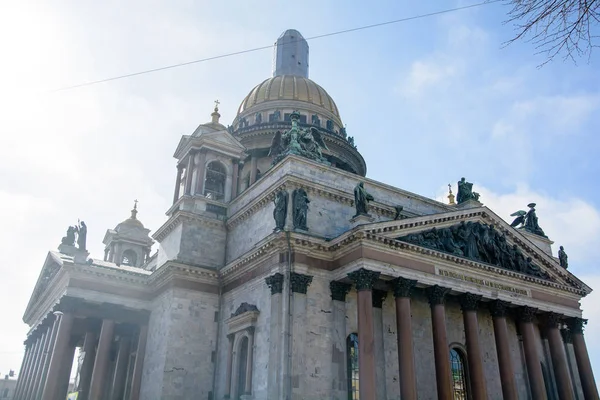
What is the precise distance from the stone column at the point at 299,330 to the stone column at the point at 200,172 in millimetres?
10754

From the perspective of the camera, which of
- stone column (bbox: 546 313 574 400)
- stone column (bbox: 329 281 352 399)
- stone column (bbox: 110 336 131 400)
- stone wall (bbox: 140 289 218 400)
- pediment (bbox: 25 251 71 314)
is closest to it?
stone column (bbox: 329 281 352 399)

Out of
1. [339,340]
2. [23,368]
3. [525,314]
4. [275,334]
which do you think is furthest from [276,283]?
[23,368]

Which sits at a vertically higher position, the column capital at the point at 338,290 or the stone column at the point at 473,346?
Result: the column capital at the point at 338,290

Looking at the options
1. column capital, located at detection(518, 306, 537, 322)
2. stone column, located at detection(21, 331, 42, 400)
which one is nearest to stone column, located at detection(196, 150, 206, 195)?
stone column, located at detection(21, 331, 42, 400)

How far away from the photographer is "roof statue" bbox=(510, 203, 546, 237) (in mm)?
33906

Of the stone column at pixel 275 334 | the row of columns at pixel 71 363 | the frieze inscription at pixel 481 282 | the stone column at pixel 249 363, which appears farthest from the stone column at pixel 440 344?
the row of columns at pixel 71 363

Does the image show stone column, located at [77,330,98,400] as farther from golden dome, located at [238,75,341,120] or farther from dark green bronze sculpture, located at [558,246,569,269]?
dark green bronze sculpture, located at [558,246,569,269]

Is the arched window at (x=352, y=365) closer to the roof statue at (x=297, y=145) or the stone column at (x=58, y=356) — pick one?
the roof statue at (x=297, y=145)

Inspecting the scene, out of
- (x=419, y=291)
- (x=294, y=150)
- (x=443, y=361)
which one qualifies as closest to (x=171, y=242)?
(x=294, y=150)

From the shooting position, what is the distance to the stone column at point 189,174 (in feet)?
105

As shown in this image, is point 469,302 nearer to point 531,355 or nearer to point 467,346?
point 467,346

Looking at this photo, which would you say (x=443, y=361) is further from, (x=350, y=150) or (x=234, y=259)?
(x=350, y=150)

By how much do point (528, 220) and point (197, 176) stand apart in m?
21.2

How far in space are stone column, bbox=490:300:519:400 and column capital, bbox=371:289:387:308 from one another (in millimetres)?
5602
